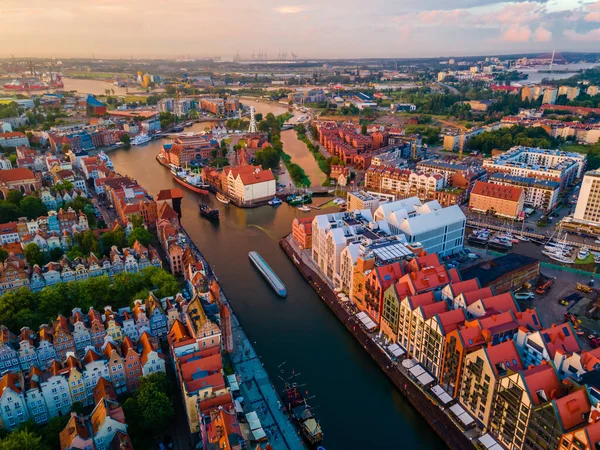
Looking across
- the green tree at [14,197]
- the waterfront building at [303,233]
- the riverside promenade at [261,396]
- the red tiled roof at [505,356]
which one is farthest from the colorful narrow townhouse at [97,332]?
the green tree at [14,197]

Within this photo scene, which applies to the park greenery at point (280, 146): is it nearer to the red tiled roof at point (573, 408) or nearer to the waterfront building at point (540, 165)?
the waterfront building at point (540, 165)

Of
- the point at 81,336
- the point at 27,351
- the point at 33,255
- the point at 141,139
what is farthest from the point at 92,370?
the point at 141,139

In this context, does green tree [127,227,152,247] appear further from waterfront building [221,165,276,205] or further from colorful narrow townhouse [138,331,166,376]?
waterfront building [221,165,276,205]

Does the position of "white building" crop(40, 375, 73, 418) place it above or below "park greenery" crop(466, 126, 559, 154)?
below

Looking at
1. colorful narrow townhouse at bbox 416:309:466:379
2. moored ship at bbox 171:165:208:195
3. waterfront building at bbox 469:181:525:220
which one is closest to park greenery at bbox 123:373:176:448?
colorful narrow townhouse at bbox 416:309:466:379

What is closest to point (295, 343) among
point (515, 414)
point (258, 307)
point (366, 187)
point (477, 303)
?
point (258, 307)

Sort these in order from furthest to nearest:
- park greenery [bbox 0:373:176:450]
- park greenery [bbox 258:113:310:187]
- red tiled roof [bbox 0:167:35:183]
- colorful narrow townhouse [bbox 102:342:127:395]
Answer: park greenery [bbox 258:113:310:187], red tiled roof [bbox 0:167:35:183], colorful narrow townhouse [bbox 102:342:127:395], park greenery [bbox 0:373:176:450]
